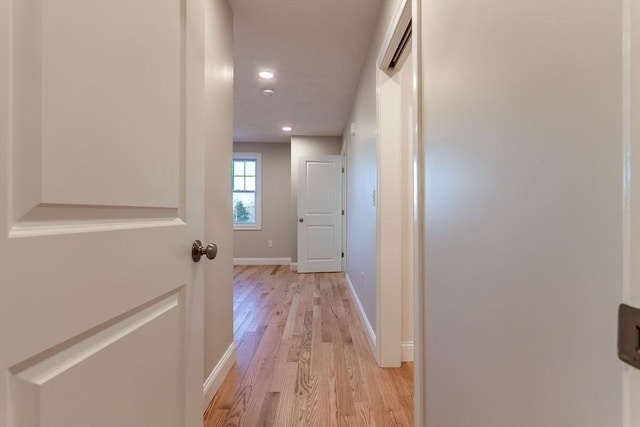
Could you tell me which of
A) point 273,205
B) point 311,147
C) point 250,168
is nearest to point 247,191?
point 250,168

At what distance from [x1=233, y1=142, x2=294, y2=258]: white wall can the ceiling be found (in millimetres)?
1535

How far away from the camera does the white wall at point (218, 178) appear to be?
151cm

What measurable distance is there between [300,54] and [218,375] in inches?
101

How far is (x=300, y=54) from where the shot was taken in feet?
8.27

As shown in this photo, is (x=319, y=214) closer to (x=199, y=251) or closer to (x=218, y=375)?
(x=218, y=375)

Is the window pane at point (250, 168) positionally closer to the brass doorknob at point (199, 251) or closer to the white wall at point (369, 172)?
the white wall at point (369, 172)

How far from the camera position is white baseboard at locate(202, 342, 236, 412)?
1.44 meters

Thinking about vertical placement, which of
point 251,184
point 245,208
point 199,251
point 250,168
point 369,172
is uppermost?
point 250,168

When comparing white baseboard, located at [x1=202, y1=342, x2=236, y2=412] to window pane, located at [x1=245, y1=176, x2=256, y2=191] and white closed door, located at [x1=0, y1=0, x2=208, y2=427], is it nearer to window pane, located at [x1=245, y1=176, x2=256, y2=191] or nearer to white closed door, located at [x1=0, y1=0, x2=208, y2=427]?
white closed door, located at [x1=0, y1=0, x2=208, y2=427]

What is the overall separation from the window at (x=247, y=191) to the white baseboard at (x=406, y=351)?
4292 mm

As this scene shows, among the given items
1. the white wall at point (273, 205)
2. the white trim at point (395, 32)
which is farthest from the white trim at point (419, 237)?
the white wall at point (273, 205)

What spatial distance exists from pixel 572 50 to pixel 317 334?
2.34 m

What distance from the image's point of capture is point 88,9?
506 mm

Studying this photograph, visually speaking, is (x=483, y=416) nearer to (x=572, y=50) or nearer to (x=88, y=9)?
(x=572, y=50)
